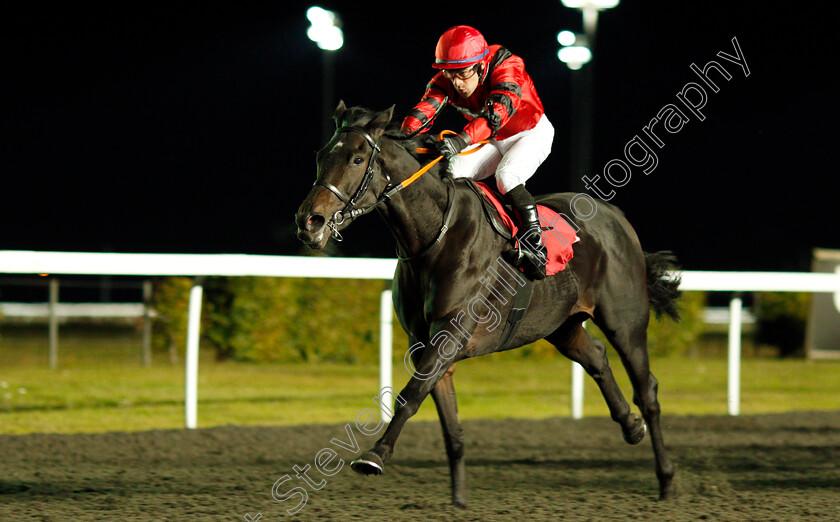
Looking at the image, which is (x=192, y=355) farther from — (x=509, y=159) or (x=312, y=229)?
(x=312, y=229)

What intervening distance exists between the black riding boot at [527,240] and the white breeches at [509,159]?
8 centimetres

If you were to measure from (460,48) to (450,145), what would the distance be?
0.43m

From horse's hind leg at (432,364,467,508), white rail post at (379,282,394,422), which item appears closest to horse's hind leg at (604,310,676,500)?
horse's hind leg at (432,364,467,508)

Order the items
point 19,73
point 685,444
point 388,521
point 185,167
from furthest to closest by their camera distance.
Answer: point 185,167
point 19,73
point 685,444
point 388,521

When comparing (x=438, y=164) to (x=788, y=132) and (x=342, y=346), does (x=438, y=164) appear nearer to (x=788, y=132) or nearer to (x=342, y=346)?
(x=342, y=346)

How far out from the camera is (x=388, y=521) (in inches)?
140

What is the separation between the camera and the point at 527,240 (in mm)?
3799

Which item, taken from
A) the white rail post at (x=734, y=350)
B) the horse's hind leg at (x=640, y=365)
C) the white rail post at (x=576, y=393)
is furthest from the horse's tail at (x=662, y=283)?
the white rail post at (x=734, y=350)

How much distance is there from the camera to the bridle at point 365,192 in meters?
3.12

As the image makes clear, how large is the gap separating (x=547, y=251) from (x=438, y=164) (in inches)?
26.1

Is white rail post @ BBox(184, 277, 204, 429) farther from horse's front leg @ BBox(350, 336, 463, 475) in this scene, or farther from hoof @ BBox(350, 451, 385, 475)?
hoof @ BBox(350, 451, 385, 475)

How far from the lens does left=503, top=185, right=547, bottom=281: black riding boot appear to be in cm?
379

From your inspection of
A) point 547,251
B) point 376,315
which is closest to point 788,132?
point 376,315

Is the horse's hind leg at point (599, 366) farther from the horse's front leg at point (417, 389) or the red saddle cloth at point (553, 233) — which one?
the horse's front leg at point (417, 389)
